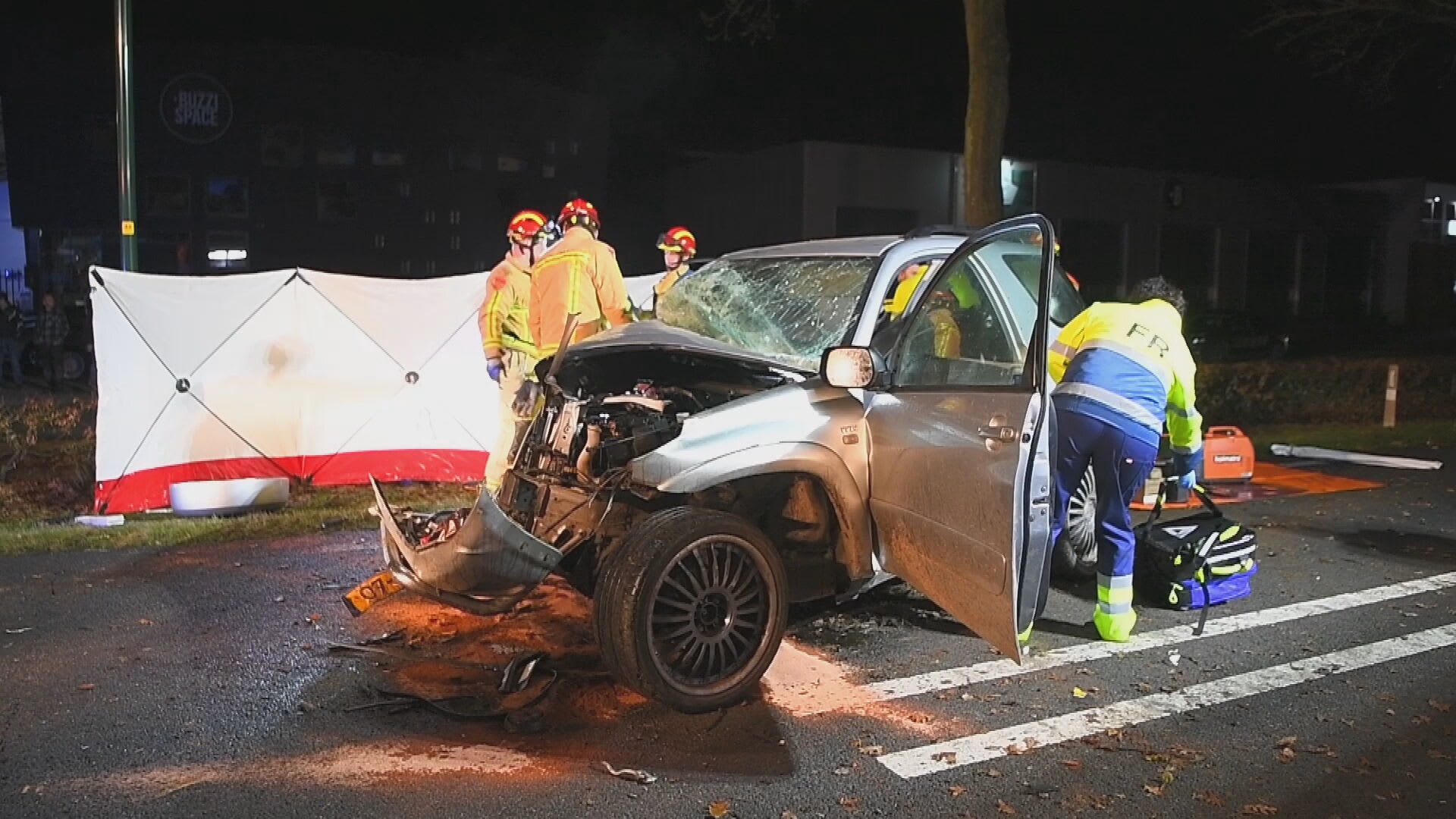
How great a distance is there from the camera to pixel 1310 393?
13.8 meters

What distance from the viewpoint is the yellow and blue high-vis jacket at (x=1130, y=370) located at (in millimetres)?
5359

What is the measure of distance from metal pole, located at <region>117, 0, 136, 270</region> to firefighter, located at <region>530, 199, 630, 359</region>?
4116 millimetres

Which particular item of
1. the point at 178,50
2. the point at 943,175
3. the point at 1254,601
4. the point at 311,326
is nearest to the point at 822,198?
the point at 943,175

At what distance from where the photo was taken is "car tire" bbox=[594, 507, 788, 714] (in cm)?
434

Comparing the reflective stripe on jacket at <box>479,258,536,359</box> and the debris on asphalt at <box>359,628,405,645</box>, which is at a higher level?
the reflective stripe on jacket at <box>479,258,536,359</box>

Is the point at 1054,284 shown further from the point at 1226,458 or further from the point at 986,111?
the point at 986,111

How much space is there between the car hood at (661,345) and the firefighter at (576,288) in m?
1.19

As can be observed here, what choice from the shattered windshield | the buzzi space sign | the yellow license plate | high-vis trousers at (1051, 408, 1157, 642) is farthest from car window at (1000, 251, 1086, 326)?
the buzzi space sign

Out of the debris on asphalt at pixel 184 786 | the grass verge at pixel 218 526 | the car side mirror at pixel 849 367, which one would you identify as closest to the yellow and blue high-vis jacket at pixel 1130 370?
the car side mirror at pixel 849 367

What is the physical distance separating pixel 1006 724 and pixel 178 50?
2768 cm

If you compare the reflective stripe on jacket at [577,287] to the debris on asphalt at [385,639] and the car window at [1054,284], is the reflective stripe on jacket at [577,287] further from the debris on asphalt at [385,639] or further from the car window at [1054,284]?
the car window at [1054,284]

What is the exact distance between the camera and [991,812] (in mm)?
3750

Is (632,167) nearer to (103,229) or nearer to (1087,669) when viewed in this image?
(103,229)

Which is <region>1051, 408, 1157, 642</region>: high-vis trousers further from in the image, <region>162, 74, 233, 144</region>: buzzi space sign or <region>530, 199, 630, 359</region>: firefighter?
<region>162, 74, 233, 144</region>: buzzi space sign
